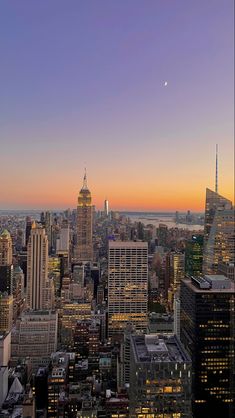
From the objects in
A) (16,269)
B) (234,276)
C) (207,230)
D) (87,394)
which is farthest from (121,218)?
(16,269)

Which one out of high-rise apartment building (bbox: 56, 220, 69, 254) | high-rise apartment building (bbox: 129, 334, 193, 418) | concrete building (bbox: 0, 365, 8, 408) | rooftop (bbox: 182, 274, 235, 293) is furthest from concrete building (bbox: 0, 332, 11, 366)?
high-rise apartment building (bbox: 129, 334, 193, 418)

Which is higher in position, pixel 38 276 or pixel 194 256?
pixel 194 256

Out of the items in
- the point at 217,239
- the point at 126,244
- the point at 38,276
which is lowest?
the point at 38,276

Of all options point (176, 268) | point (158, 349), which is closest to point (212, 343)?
point (158, 349)

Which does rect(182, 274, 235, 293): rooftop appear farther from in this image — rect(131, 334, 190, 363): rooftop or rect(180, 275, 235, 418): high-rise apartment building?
rect(131, 334, 190, 363): rooftop

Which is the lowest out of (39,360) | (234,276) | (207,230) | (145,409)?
(39,360)

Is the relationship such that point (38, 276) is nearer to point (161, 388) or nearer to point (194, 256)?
point (194, 256)

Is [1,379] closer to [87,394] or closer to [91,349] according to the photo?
[87,394]
